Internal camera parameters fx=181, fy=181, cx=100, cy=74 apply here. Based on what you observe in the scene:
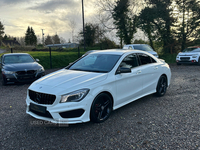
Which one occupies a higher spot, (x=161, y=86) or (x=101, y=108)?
(x=161, y=86)

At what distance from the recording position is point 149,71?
5.46m

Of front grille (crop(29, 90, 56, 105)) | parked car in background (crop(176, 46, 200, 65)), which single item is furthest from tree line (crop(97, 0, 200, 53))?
front grille (crop(29, 90, 56, 105))

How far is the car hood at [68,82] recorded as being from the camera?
3642 millimetres

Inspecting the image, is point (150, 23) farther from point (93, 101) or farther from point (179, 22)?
point (93, 101)

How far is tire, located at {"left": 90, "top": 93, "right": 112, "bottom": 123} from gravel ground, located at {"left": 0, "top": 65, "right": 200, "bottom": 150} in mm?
160

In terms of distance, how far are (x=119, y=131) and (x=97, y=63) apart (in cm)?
193

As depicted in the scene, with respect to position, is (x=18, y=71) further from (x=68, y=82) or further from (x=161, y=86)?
(x=161, y=86)

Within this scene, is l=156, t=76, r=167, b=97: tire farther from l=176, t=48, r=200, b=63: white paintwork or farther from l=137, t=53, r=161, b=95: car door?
l=176, t=48, r=200, b=63: white paintwork

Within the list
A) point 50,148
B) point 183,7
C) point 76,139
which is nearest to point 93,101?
point 76,139

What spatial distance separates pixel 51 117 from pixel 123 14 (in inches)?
954

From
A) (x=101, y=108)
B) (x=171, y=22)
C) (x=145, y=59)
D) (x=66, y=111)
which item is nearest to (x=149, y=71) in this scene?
(x=145, y=59)

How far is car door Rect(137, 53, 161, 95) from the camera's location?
532cm

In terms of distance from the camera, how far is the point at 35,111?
150 inches

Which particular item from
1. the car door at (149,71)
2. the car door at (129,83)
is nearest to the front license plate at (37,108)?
the car door at (129,83)
